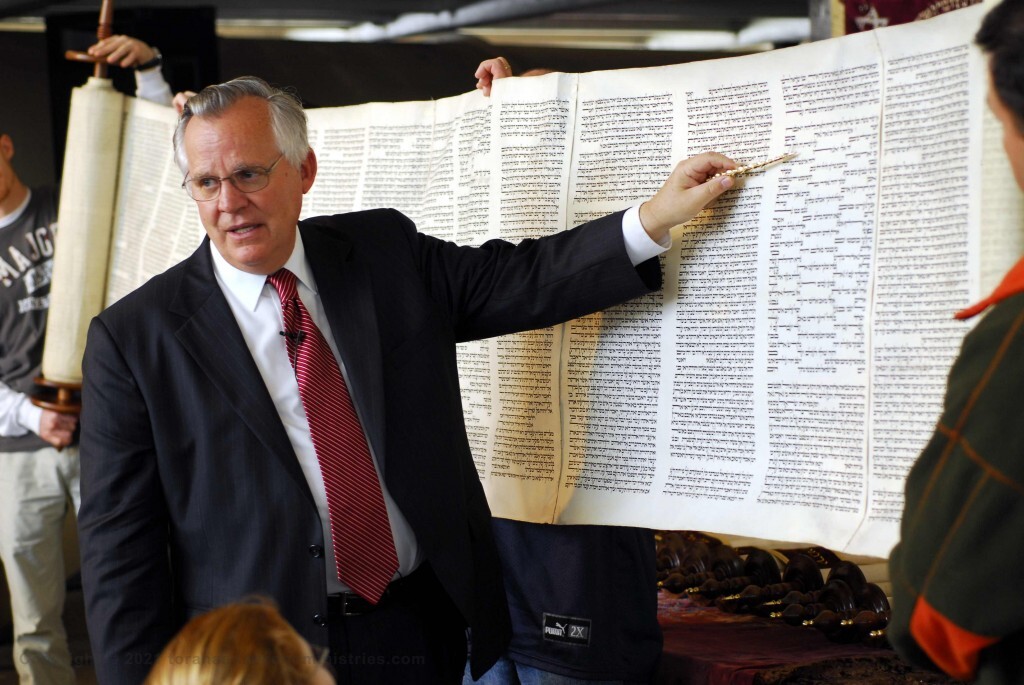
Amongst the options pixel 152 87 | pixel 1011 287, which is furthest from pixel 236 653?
pixel 152 87

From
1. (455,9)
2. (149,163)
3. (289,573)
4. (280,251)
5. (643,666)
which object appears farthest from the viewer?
(455,9)

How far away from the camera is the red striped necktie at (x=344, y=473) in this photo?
1.81m

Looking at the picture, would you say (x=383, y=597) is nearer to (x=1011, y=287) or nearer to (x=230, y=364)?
(x=230, y=364)

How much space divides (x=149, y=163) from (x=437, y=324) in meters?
1.70

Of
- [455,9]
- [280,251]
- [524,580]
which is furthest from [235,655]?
[455,9]

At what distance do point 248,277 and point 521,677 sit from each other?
3.06 ft

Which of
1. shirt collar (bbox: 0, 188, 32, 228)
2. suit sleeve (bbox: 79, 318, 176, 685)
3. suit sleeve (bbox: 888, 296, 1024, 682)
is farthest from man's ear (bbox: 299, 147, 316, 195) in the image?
shirt collar (bbox: 0, 188, 32, 228)

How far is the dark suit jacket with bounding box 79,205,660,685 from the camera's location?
5.87ft

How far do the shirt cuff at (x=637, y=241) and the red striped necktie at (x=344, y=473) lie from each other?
1.79 ft

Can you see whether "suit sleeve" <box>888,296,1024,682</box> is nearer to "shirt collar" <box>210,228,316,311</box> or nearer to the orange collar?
the orange collar

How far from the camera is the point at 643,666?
206 centimetres

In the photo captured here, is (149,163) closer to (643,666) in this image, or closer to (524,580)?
(524,580)

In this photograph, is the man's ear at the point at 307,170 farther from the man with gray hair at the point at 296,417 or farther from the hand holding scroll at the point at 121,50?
the hand holding scroll at the point at 121,50

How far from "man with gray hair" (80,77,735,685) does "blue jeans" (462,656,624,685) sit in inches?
6.1
